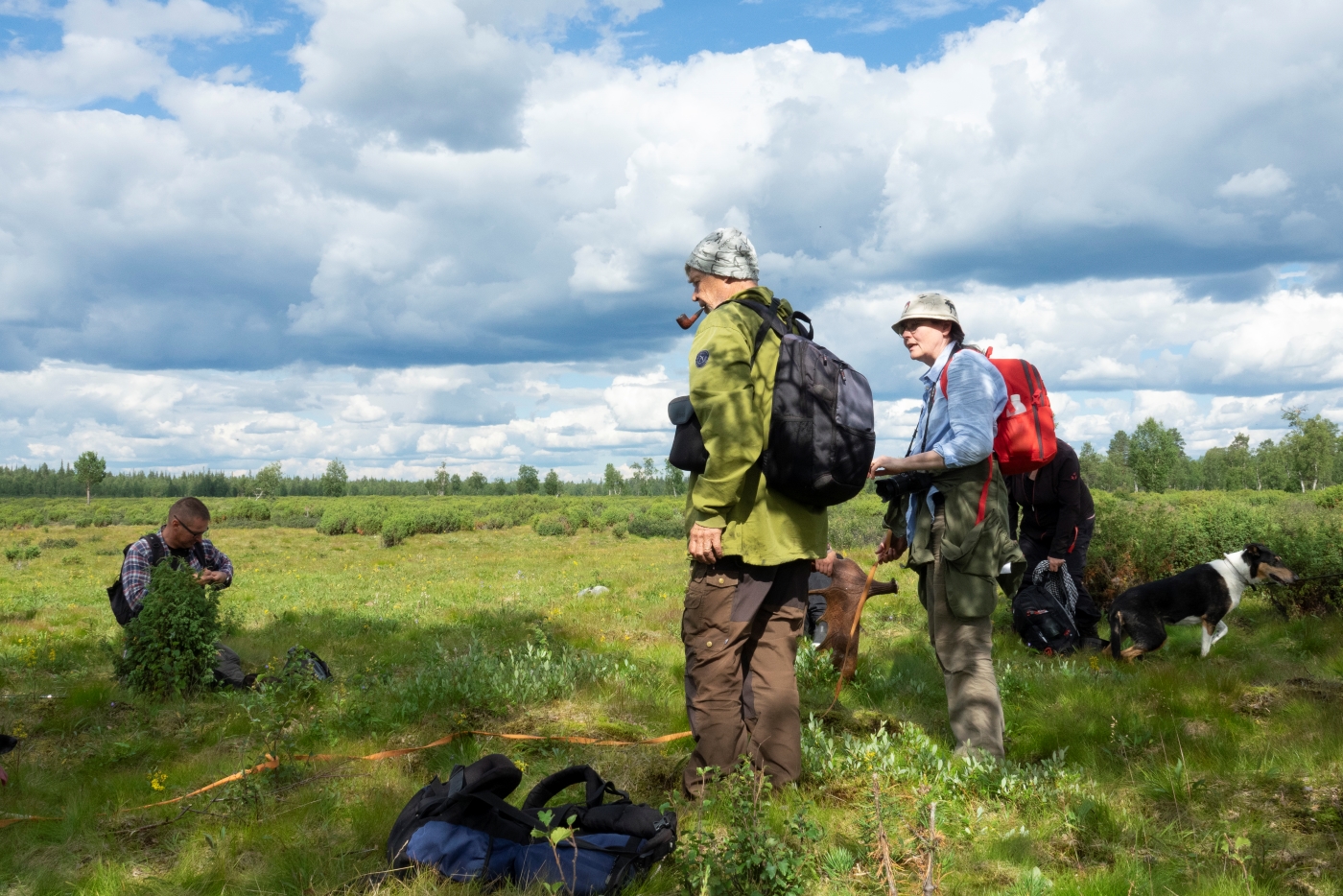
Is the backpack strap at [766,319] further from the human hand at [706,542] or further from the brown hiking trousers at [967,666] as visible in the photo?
the brown hiking trousers at [967,666]

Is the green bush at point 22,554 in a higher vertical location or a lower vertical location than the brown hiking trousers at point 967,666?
lower

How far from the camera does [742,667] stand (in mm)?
3963

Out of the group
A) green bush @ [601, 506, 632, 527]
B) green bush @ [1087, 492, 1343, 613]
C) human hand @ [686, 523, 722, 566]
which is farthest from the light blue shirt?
green bush @ [601, 506, 632, 527]

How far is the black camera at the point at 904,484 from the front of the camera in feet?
13.5

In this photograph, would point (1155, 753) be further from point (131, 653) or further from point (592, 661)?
point (131, 653)

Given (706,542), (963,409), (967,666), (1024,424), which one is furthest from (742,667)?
(1024,424)

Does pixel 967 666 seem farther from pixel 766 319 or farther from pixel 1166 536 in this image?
pixel 1166 536

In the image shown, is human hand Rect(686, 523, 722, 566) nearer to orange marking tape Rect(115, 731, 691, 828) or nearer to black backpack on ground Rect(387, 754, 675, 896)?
black backpack on ground Rect(387, 754, 675, 896)

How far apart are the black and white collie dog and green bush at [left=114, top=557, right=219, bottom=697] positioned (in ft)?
23.6

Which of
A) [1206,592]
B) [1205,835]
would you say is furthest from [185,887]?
[1206,592]

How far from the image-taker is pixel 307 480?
510ft

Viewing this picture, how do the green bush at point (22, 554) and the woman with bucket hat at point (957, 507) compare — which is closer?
the woman with bucket hat at point (957, 507)

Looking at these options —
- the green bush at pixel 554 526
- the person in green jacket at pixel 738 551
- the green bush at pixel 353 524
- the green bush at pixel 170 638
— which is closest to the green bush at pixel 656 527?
the green bush at pixel 554 526

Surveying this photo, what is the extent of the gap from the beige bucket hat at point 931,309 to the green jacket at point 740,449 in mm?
919
